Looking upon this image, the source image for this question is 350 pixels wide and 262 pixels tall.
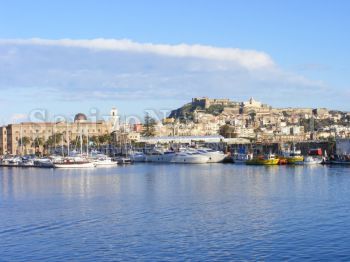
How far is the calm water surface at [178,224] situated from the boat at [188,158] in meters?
53.7

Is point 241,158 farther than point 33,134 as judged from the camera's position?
No

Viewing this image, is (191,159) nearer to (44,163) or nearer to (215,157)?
(215,157)

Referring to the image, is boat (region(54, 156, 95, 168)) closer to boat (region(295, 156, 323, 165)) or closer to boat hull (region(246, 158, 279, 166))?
boat hull (region(246, 158, 279, 166))

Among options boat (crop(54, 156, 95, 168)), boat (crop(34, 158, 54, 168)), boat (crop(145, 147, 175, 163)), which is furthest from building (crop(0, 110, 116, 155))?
boat (crop(54, 156, 95, 168))

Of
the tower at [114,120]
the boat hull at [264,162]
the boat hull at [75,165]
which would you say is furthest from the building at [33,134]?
the boat hull at [264,162]

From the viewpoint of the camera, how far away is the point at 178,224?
29438 mm

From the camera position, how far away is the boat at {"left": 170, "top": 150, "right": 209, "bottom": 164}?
333 feet

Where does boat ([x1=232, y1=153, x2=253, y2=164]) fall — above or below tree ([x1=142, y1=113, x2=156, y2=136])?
below

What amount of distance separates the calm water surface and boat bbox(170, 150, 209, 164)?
176 ft

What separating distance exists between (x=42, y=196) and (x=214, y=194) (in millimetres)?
11821

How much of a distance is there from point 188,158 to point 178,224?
7440 centimetres

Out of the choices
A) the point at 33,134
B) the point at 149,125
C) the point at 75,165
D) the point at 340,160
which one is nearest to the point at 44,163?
the point at 75,165

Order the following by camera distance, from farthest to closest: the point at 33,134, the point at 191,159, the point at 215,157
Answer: the point at 33,134 → the point at 215,157 → the point at 191,159

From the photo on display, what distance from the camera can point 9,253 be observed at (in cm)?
2395
